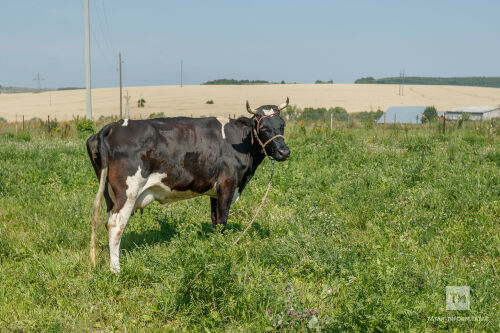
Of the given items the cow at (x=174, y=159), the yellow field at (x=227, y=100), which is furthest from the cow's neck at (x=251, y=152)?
the yellow field at (x=227, y=100)

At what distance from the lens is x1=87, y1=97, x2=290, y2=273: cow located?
5133mm

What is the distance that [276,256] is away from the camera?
529 cm

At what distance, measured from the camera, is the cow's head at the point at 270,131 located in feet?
19.0

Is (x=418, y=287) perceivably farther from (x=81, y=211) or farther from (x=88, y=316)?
(x=81, y=211)

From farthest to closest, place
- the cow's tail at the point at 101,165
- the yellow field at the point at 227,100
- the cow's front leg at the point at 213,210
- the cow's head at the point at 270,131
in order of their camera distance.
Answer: the yellow field at the point at 227,100 < the cow's front leg at the point at 213,210 < the cow's head at the point at 270,131 < the cow's tail at the point at 101,165

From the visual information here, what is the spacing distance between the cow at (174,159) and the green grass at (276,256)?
0.52m

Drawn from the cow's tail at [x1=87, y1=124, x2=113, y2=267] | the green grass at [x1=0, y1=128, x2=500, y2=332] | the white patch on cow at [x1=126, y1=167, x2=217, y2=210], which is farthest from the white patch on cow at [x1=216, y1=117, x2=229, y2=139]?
the cow's tail at [x1=87, y1=124, x2=113, y2=267]

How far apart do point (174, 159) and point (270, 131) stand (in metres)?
1.33

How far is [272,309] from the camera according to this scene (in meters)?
3.88

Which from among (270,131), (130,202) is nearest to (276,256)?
(270,131)

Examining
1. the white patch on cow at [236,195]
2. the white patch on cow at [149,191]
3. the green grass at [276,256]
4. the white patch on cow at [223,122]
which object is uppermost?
the white patch on cow at [223,122]

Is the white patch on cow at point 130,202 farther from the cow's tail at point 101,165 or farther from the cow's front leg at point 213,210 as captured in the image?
the cow's front leg at point 213,210

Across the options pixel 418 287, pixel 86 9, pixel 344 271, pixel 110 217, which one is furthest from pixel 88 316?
pixel 86 9

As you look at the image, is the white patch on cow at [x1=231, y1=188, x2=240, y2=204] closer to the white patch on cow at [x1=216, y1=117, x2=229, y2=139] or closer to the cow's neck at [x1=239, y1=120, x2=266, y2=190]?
the cow's neck at [x1=239, y1=120, x2=266, y2=190]
